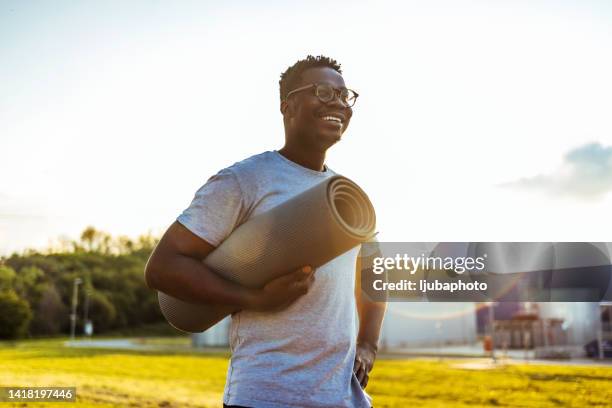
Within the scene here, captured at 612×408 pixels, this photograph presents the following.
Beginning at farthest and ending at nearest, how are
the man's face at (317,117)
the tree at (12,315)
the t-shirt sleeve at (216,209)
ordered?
the tree at (12,315) → the man's face at (317,117) → the t-shirt sleeve at (216,209)

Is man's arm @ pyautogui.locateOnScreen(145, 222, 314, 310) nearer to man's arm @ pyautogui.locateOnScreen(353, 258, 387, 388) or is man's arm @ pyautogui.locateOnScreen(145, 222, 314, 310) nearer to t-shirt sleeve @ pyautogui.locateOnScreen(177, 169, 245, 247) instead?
t-shirt sleeve @ pyautogui.locateOnScreen(177, 169, 245, 247)

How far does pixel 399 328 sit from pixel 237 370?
93.6 feet

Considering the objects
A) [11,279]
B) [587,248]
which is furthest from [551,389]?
[11,279]

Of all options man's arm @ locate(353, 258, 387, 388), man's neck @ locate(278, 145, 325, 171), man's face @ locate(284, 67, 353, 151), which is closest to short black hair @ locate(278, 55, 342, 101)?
man's face @ locate(284, 67, 353, 151)

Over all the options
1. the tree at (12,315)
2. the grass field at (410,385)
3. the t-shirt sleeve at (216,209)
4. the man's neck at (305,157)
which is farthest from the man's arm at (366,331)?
the tree at (12,315)

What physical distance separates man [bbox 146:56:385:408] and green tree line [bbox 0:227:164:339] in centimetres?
4195

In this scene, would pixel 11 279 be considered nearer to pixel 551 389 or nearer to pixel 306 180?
pixel 551 389

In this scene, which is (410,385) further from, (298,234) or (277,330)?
(298,234)

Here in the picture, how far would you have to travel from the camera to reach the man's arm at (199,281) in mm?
1749

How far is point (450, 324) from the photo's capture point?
3130 centimetres

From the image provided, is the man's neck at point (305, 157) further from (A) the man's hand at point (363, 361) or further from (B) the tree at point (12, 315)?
(B) the tree at point (12, 315)

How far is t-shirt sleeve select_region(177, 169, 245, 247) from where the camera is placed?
180 cm

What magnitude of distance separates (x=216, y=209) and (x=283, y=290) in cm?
30

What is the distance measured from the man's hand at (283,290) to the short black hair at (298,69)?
2.21 feet
